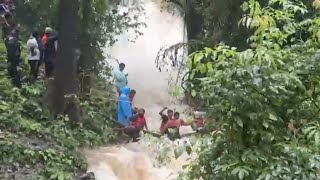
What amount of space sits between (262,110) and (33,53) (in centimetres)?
806

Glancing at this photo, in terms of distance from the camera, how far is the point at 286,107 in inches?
174

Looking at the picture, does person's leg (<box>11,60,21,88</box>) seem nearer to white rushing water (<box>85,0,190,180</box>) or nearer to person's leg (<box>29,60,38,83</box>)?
person's leg (<box>29,60,38,83</box>)

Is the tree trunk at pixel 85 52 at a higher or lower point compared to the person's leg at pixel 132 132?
higher

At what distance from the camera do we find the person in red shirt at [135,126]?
39.6 ft

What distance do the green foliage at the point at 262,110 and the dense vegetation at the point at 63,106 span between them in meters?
4.76

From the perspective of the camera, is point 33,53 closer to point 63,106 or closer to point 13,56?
point 13,56

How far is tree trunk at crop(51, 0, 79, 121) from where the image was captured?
11.4 metres

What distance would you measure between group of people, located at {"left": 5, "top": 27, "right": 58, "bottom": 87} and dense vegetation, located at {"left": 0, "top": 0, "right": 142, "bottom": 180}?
198mm

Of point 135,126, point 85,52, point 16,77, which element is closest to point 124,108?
point 135,126

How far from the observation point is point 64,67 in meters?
11.5

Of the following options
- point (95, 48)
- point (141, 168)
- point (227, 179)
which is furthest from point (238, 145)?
point (95, 48)

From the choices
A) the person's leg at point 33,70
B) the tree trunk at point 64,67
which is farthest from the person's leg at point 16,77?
the tree trunk at point 64,67

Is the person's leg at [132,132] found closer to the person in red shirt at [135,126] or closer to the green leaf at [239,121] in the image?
the person in red shirt at [135,126]

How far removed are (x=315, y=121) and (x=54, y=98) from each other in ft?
25.1
